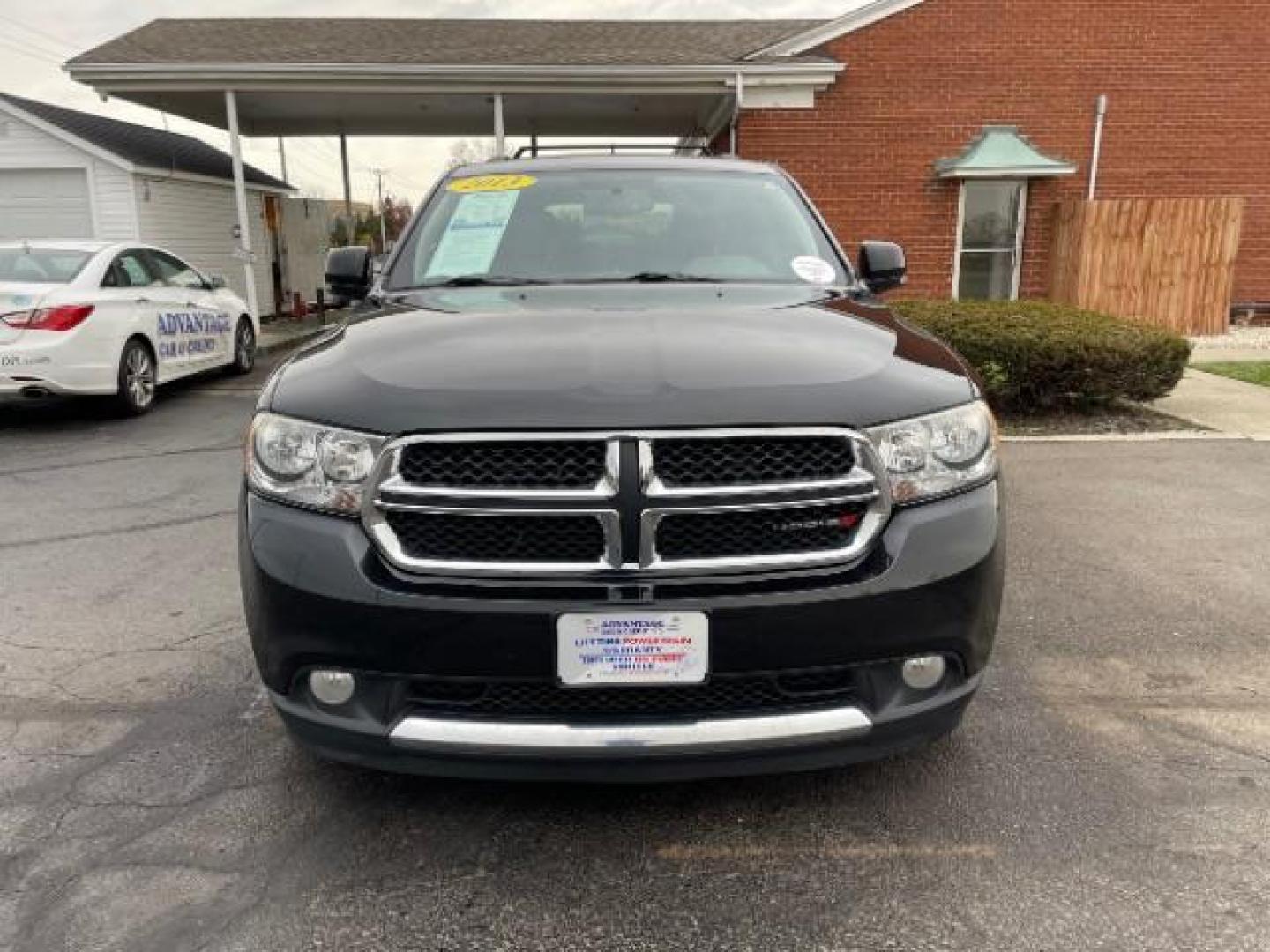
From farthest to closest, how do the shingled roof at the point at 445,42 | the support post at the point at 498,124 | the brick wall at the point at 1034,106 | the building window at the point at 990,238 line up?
the building window at the point at 990,238, the brick wall at the point at 1034,106, the support post at the point at 498,124, the shingled roof at the point at 445,42

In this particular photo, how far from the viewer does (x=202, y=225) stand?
1587 centimetres

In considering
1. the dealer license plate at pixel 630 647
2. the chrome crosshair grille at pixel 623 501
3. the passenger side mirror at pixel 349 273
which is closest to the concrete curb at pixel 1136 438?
the passenger side mirror at pixel 349 273

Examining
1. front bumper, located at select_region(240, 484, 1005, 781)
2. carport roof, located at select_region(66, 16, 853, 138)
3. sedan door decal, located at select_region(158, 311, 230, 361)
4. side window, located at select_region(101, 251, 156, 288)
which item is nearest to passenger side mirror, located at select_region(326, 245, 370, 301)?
front bumper, located at select_region(240, 484, 1005, 781)

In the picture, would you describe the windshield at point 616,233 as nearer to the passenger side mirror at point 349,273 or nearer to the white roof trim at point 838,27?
the passenger side mirror at point 349,273

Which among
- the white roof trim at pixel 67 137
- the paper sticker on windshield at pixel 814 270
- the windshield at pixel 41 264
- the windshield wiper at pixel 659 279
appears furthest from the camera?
the white roof trim at pixel 67 137

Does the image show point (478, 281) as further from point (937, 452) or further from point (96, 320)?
point (96, 320)

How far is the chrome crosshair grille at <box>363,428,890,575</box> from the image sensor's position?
212cm

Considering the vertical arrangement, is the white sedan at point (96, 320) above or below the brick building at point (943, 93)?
below

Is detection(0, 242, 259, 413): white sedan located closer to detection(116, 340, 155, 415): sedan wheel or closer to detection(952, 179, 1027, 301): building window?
detection(116, 340, 155, 415): sedan wheel

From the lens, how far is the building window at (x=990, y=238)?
1369 centimetres

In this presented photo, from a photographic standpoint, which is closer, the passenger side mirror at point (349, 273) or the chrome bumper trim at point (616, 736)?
the chrome bumper trim at point (616, 736)

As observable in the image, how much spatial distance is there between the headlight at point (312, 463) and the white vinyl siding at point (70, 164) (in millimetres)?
13385

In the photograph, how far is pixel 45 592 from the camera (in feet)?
14.2

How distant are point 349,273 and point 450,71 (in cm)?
953
